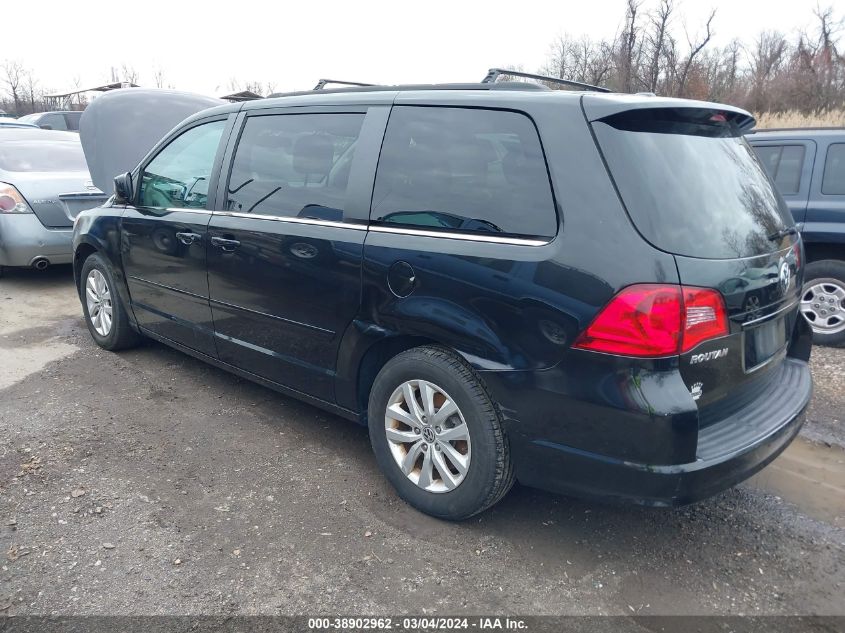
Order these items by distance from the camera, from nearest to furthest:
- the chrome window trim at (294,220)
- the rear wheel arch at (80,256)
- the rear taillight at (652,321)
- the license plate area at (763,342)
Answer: the rear taillight at (652,321), the license plate area at (763,342), the chrome window trim at (294,220), the rear wheel arch at (80,256)

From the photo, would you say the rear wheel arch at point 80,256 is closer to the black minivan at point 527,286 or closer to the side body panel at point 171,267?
the side body panel at point 171,267

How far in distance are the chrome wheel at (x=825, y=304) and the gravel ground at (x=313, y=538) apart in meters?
1.83

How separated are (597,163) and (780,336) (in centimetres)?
119

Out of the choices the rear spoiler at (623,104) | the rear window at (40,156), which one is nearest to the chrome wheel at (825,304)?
the rear spoiler at (623,104)

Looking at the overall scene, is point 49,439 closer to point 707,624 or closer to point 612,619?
point 612,619

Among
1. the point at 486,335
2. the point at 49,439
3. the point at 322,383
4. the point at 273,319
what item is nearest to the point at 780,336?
the point at 486,335

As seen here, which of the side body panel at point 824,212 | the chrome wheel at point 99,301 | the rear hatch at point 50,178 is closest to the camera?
the chrome wheel at point 99,301

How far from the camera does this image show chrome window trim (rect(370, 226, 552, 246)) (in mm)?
2482

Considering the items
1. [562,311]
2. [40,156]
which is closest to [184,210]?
[562,311]

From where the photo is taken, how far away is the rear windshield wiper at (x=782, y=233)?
2.74 metres

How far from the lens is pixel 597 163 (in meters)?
2.38

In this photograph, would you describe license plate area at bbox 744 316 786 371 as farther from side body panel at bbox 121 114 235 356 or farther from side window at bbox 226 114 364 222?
side body panel at bbox 121 114 235 356

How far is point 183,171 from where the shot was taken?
425 cm

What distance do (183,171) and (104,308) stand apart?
1.50 metres
